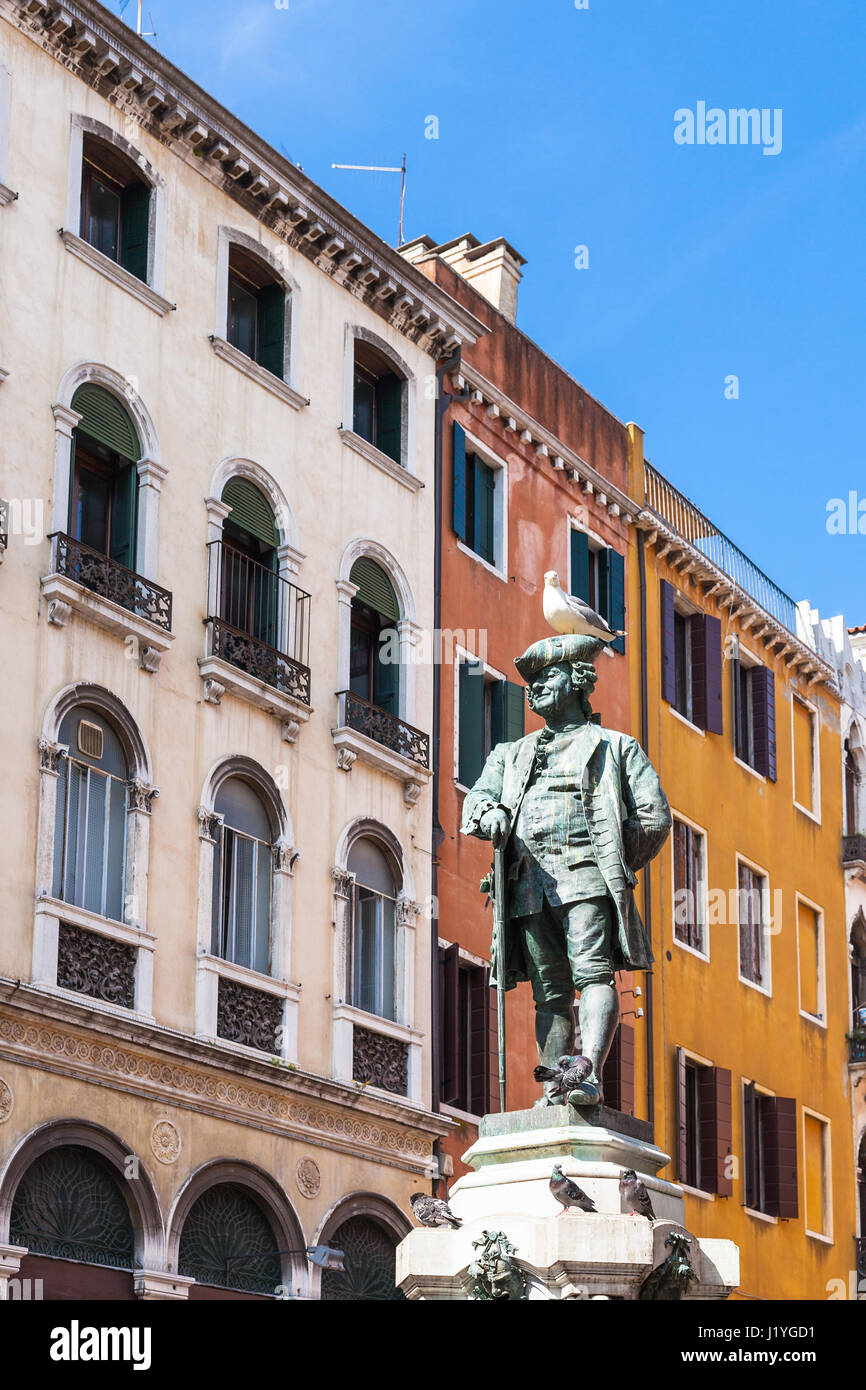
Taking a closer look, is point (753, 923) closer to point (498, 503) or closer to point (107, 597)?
point (498, 503)

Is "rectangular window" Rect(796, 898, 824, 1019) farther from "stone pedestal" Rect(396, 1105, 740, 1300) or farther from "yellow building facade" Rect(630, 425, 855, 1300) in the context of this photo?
"stone pedestal" Rect(396, 1105, 740, 1300)

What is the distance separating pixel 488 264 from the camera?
101 ft

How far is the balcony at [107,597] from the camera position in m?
19.4

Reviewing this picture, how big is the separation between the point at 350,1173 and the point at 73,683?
240 inches

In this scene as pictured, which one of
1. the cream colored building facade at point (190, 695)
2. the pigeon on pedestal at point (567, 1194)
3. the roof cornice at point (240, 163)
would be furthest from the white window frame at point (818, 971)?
the pigeon on pedestal at point (567, 1194)

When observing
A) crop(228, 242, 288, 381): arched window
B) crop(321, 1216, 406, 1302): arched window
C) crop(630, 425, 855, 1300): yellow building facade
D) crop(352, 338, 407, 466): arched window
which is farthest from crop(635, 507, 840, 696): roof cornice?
crop(321, 1216, 406, 1302): arched window

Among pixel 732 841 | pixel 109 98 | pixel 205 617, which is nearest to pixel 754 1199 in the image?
pixel 732 841

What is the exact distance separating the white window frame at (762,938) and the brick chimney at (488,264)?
353 inches

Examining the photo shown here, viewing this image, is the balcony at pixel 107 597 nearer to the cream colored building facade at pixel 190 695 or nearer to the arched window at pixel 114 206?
the cream colored building facade at pixel 190 695

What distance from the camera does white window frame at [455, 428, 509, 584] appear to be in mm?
27109

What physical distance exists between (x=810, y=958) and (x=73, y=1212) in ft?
60.8

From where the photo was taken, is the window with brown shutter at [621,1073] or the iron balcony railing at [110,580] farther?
the window with brown shutter at [621,1073]

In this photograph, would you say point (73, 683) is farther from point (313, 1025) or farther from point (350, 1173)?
point (350, 1173)

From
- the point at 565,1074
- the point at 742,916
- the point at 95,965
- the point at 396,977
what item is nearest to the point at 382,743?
the point at 396,977
